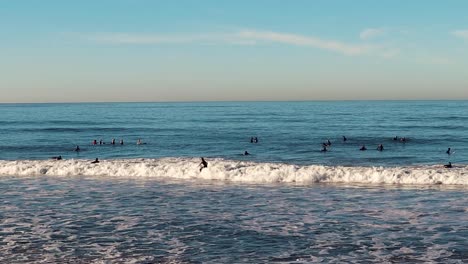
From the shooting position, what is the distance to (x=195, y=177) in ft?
107

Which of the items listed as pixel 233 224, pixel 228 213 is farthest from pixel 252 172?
pixel 233 224

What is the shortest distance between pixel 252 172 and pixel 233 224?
13.3 m

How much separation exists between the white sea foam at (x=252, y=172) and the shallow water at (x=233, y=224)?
2.30 meters

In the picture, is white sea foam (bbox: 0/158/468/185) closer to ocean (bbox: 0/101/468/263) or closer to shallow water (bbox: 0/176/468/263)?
ocean (bbox: 0/101/468/263)

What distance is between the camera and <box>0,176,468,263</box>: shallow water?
50.2 feet

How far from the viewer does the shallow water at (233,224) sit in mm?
15305

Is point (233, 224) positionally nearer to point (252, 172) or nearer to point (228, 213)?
point (228, 213)

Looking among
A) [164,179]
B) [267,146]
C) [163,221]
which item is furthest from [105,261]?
[267,146]

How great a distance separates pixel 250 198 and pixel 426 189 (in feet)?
32.7

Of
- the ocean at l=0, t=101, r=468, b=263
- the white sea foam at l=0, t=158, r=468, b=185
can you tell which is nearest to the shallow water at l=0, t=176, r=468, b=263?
the ocean at l=0, t=101, r=468, b=263

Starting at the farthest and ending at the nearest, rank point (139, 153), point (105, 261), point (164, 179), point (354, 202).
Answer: point (139, 153) → point (164, 179) → point (354, 202) → point (105, 261)

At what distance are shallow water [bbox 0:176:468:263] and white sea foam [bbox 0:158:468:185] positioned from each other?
230cm

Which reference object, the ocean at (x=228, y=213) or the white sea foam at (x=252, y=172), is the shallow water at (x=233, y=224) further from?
the white sea foam at (x=252, y=172)

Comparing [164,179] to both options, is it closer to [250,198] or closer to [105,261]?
[250,198]
